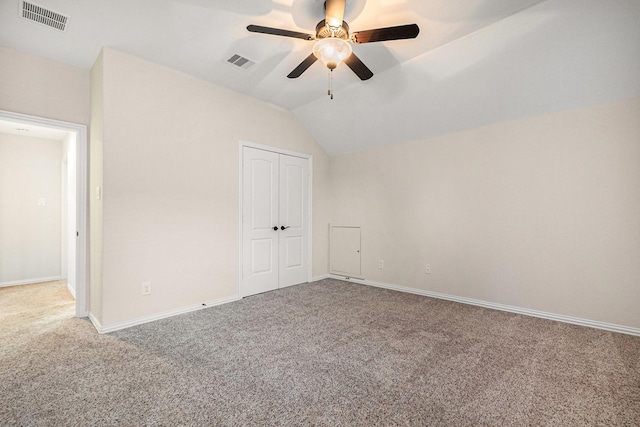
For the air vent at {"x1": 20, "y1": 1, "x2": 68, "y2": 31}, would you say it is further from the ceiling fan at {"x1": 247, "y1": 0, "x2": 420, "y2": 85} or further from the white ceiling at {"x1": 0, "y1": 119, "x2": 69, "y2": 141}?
the white ceiling at {"x1": 0, "y1": 119, "x2": 69, "y2": 141}

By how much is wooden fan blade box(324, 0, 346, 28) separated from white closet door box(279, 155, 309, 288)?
8.00ft

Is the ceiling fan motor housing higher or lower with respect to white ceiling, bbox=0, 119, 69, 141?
higher

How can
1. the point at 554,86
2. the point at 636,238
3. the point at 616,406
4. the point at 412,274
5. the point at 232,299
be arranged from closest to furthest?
the point at 616,406 → the point at 636,238 → the point at 554,86 → the point at 232,299 → the point at 412,274

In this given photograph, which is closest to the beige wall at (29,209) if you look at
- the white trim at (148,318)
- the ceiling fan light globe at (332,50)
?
the white trim at (148,318)

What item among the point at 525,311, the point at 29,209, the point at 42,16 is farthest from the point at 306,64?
the point at 29,209

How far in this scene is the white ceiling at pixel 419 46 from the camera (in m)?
2.25

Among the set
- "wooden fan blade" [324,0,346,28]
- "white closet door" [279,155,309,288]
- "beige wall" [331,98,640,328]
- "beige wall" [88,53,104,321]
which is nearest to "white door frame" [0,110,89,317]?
"beige wall" [88,53,104,321]

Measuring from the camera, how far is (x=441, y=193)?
386 cm

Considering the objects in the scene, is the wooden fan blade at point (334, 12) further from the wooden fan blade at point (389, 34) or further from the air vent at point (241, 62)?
the air vent at point (241, 62)

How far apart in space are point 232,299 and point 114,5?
3.12 meters

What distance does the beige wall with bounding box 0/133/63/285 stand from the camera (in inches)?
174

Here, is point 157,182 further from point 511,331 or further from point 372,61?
point 511,331

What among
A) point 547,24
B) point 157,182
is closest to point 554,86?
point 547,24

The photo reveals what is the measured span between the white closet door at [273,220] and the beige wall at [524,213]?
1.19m
